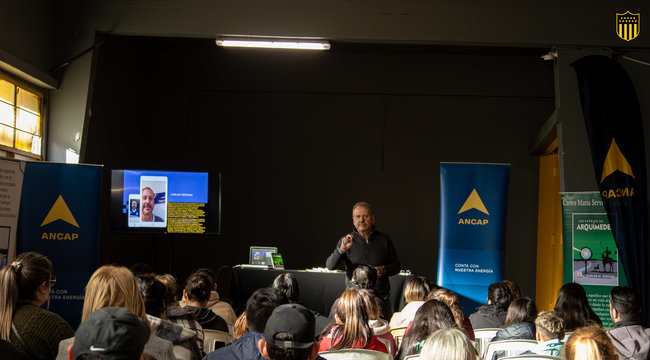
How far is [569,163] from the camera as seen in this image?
6359 millimetres

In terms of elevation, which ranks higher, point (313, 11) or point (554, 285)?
point (313, 11)

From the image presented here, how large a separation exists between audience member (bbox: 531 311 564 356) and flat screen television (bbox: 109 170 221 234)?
14.4 feet

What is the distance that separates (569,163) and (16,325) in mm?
5519

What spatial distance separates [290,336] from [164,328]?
1.06 metres

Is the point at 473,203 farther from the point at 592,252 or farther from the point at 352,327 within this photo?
the point at 352,327

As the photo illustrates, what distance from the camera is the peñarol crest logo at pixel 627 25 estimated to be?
252 inches

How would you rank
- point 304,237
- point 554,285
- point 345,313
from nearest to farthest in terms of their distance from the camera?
point 345,313 < point 554,285 < point 304,237

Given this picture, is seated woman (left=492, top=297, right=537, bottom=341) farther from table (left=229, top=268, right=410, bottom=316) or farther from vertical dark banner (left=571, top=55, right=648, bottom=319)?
table (left=229, top=268, right=410, bottom=316)

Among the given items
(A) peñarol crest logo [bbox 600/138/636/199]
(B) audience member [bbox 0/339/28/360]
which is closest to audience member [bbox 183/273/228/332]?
(B) audience member [bbox 0/339/28/360]

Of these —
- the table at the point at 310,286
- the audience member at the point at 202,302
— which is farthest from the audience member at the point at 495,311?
the table at the point at 310,286

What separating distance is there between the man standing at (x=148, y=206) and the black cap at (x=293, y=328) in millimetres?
5064

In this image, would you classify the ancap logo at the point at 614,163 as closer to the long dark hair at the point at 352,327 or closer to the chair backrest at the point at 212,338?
the long dark hair at the point at 352,327

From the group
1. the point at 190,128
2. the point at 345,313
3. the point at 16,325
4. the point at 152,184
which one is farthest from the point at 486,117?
the point at 16,325

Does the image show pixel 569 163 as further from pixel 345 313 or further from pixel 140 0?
pixel 140 0
